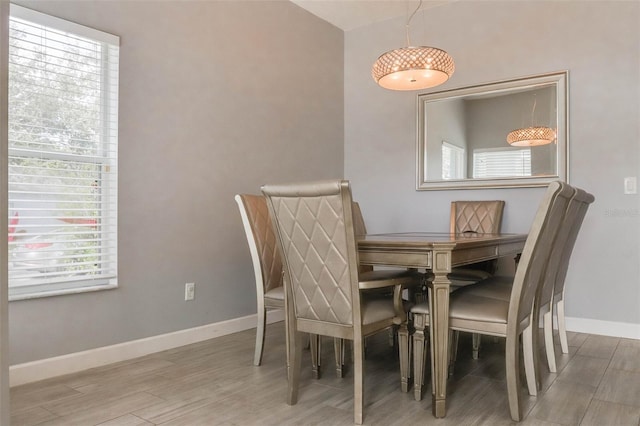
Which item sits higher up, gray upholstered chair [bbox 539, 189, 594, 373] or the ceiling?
the ceiling

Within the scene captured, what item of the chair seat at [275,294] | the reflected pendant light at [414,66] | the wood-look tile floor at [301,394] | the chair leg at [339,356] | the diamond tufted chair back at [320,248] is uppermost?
the reflected pendant light at [414,66]

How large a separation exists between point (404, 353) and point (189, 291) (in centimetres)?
166

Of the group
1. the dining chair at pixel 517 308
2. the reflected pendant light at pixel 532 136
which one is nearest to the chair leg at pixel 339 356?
the dining chair at pixel 517 308

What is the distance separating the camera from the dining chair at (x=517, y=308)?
179 cm

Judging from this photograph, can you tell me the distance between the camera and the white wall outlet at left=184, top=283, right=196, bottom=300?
10.3 ft

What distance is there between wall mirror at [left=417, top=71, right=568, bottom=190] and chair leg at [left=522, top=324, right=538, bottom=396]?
76.3 inches

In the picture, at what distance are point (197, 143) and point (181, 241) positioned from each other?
0.70 metres

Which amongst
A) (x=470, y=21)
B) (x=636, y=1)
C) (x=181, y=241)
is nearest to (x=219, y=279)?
(x=181, y=241)

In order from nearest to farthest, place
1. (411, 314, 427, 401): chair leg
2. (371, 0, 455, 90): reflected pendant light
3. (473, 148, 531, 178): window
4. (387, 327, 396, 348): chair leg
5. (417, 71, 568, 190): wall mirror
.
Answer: (411, 314, 427, 401): chair leg
(371, 0, 455, 90): reflected pendant light
(387, 327, 396, 348): chair leg
(417, 71, 568, 190): wall mirror
(473, 148, 531, 178): window

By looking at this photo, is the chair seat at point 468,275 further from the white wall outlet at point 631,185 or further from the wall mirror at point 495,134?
the white wall outlet at point 631,185

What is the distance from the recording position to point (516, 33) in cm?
375

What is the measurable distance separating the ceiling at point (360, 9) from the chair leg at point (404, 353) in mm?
3126

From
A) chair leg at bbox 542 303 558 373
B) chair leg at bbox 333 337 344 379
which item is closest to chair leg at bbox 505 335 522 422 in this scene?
chair leg at bbox 542 303 558 373

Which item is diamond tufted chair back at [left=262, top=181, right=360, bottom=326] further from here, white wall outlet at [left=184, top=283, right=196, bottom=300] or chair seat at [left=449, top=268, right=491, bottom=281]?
chair seat at [left=449, top=268, right=491, bottom=281]
